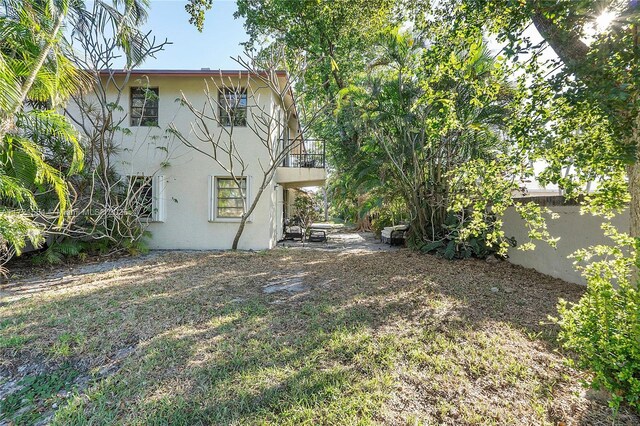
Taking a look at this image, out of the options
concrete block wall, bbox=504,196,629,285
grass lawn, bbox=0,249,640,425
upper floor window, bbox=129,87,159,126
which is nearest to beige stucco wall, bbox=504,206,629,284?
concrete block wall, bbox=504,196,629,285

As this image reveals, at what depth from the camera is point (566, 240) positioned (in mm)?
5277

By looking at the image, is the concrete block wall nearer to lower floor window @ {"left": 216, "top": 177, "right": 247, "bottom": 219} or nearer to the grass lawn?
the grass lawn

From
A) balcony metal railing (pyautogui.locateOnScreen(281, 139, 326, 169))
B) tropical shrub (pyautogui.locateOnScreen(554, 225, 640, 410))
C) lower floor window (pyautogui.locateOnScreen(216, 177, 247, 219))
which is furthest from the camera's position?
balcony metal railing (pyautogui.locateOnScreen(281, 139, 326, 169))

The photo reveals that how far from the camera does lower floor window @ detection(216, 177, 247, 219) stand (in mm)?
9336

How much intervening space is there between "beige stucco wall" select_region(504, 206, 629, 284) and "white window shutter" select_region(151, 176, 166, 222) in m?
9.65

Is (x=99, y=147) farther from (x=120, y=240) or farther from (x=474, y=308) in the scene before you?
(x=474, y=308)

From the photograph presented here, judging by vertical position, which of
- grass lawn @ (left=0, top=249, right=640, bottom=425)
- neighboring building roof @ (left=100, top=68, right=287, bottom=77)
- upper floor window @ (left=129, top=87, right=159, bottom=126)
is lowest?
grass lawn @ (left=0, top=249, right=640, bottom=425)

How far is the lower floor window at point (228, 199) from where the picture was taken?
9.34m

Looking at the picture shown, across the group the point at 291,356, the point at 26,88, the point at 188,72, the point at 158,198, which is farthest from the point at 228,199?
the point at 291,356

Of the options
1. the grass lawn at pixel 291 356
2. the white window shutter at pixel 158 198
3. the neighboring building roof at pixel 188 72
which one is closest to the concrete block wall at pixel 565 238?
the grass lawn at pixel 291 356

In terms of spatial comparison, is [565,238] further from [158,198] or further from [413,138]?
[158,198]

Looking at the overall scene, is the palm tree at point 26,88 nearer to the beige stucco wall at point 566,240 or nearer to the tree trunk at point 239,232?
the tree trunk at point 239,232

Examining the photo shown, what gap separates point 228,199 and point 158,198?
79.4 inches

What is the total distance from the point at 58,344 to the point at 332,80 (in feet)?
33.9
